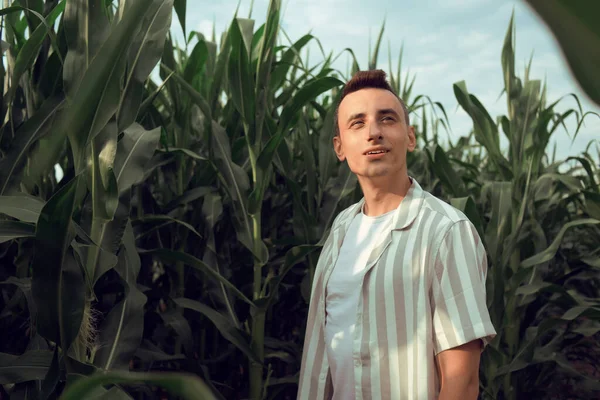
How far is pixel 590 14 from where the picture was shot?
104mm

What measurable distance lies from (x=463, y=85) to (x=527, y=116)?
0.77ft

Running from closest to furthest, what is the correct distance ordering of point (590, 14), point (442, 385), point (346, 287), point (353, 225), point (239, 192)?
point (590, 14), point (442, 385), point (346, 287), point (353, 225), point (239, 192)

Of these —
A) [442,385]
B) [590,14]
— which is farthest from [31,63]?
[590,14]

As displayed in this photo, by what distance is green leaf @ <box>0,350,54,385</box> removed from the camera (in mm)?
901

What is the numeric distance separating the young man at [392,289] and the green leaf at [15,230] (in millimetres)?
547

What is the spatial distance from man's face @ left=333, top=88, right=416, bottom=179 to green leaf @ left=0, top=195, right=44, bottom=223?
56cm

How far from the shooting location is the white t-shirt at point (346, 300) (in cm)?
103

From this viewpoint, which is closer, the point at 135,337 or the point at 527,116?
the point at 135,337

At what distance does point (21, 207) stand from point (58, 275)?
0.14 meters

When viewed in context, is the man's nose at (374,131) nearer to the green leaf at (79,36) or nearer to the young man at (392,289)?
the young man at (392,289)

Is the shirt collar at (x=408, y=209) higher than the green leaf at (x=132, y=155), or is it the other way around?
the green leaf at (x=132, y=155)

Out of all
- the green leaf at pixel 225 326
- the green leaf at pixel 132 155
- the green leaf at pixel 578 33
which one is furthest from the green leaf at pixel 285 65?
the green leaf at pixel 578 33

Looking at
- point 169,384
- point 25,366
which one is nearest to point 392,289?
point 25,366

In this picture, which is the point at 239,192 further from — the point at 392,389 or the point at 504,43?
the point at 504,43
